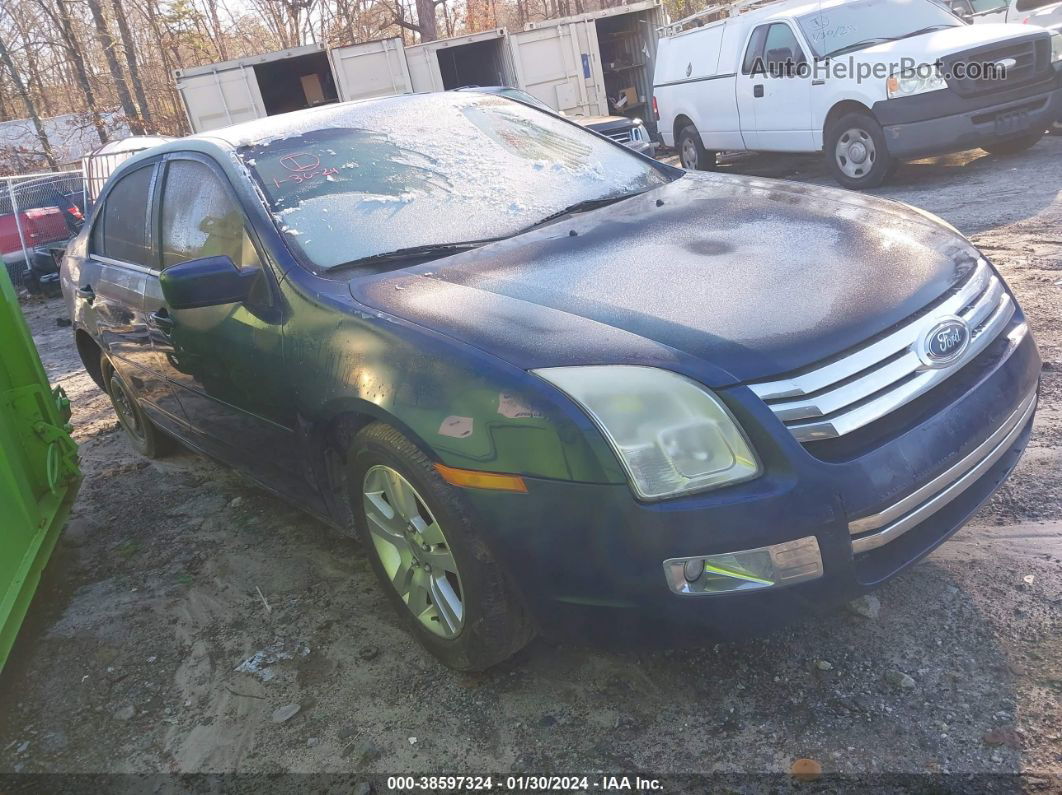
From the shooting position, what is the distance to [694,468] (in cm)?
201

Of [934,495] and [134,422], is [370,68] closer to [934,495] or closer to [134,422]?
[134,422]

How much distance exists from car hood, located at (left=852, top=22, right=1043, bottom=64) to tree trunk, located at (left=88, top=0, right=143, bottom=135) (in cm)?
1982

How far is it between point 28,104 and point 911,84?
22.6 metres

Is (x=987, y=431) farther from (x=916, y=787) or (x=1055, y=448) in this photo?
(x=1055, y=448)

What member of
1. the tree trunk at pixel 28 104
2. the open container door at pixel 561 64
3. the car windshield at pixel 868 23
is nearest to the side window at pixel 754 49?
the car windshield at pixel 868 23

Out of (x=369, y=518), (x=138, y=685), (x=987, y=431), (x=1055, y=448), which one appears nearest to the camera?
(x=987, y=431)

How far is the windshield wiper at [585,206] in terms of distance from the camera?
3.12 m

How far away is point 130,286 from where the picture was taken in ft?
12.8

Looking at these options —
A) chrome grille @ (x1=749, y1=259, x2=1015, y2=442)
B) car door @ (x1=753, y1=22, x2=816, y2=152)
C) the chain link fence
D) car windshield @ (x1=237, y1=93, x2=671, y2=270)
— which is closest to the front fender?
car windshield @ (x1=237, y1=93, x2=671, y2=270)

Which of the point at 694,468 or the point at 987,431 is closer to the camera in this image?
the point at 694,468

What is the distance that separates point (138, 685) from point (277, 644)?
18.7 inches

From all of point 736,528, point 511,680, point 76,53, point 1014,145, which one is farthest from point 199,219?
point 76,53

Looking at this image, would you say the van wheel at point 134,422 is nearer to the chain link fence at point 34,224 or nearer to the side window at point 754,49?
the chain link fence at point 34,224

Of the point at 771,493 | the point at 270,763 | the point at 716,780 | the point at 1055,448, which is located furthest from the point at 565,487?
the point at 1055,448
